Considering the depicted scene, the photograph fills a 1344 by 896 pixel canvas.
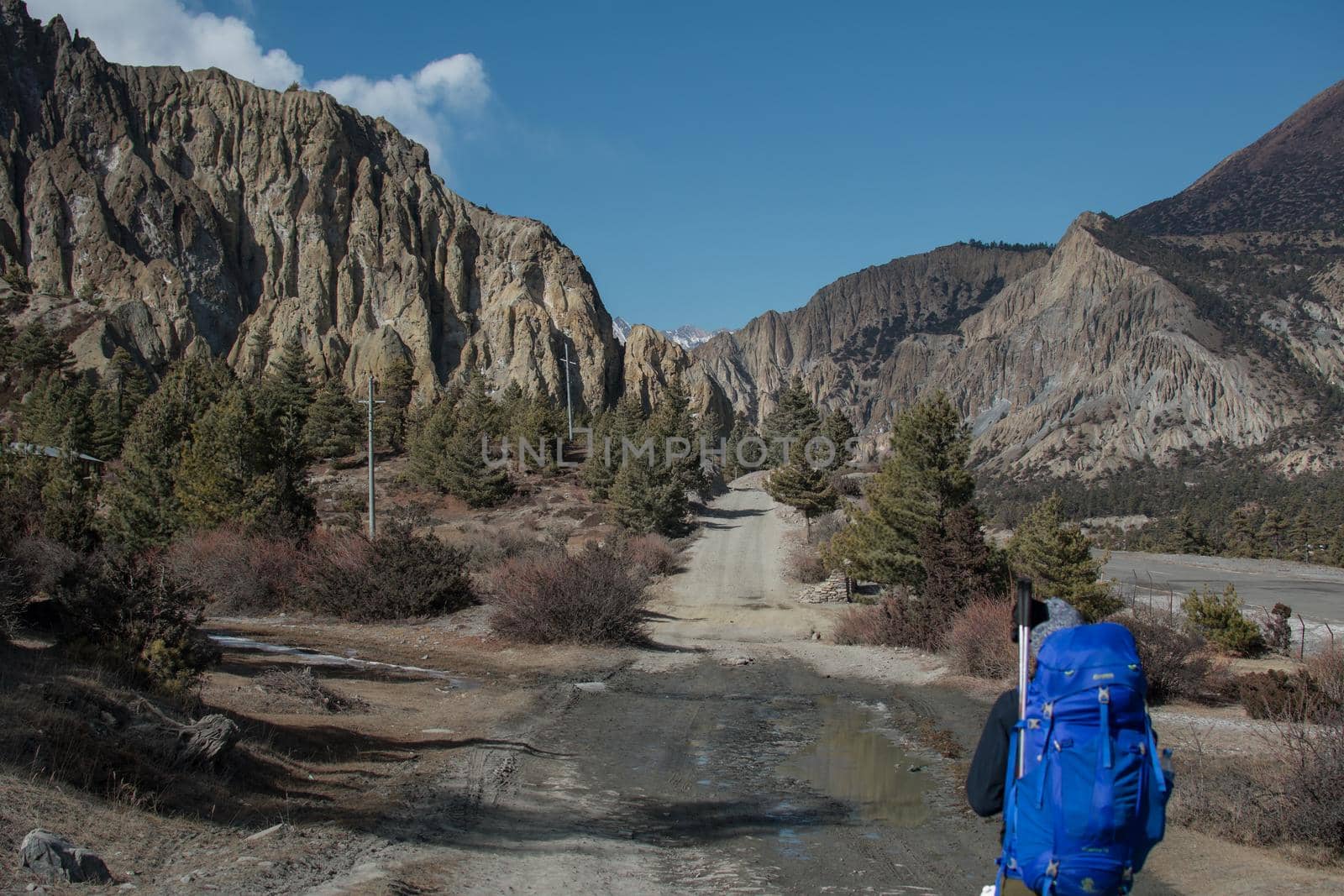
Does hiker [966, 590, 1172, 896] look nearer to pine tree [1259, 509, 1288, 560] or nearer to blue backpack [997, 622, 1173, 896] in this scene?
A: blue backpack [997, 622, 1173, 896]

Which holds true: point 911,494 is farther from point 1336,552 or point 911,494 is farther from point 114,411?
point 1336,552

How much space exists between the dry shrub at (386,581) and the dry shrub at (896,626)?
9.88 m

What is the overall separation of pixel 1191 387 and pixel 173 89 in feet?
525

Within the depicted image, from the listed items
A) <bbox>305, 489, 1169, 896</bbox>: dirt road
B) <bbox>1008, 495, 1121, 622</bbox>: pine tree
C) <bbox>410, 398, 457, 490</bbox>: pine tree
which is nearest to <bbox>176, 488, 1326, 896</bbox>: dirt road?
<bbox>305, 489, 1169, 896</bbox>: dirt road

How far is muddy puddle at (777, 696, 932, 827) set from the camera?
9016 mm

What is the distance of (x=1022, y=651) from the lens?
4.06 meters

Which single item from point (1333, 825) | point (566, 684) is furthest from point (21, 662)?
point (1333, 825)

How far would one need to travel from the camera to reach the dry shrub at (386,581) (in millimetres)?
24391

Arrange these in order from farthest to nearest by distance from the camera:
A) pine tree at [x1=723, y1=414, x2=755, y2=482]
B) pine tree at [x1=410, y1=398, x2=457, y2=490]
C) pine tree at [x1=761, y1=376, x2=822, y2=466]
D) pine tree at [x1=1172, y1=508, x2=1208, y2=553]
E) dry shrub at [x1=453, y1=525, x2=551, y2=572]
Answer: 1. pine tree at [x1=723, y1=414, x2=755, y2=482]
2. pine tree at [x1=761, y1=376, x2=822, y2=466]
3. pine tree at [x1=1172, y1=508, x2=1208, y2=553]
4. pine tree at [x1=410, y1=398, x2=457, y2=490]
5. dry shrub at [x1=453, y1=525, x2=551, y2=572]

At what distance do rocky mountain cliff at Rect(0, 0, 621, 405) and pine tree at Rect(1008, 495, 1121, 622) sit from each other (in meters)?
83.7

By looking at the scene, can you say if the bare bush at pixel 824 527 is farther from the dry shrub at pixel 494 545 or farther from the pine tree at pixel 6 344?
the pine tree at pixel 6 344

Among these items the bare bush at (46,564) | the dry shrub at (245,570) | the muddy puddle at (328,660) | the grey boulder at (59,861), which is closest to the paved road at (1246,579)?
the muddy puddle at (328,660)

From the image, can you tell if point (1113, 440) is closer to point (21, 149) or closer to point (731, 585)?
point (731, 585)

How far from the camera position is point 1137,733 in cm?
373
